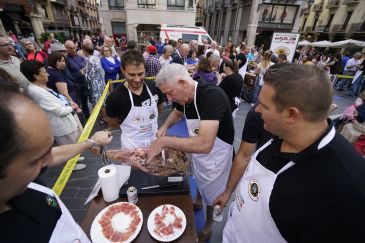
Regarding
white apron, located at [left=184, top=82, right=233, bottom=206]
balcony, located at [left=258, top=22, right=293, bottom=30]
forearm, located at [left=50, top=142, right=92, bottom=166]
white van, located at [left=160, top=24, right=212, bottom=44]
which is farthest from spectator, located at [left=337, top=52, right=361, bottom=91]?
balcony, located at [left=258, top=22, right=293, bottom=30]

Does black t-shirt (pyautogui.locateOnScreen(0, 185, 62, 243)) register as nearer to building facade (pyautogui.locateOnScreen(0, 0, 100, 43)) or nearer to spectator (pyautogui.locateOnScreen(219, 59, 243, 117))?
spectator (pyautogui.locateOnScreen(219, 59, 243, 117))

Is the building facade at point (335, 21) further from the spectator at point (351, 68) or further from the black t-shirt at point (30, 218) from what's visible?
the black t-shirt at point (30, 218)

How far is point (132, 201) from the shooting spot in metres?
1.41

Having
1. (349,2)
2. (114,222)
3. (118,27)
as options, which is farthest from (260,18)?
(114,222)

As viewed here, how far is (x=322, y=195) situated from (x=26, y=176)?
1219 mm

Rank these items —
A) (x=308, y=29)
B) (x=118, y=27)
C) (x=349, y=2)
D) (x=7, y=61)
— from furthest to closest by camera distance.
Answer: (x=308, y=29) → (x=118, y=27) → (x=349, y=2) → (x=7, y=61)

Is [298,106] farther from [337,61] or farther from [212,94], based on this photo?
[337,61]

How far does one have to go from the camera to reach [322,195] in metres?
0.85

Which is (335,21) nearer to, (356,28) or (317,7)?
(356,28)

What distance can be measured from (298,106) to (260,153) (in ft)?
1.48

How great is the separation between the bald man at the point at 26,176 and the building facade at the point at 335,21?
98.0 feet

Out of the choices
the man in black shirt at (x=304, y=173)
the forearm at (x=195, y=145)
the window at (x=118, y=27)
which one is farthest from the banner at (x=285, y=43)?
the window at (x=118, y=27)

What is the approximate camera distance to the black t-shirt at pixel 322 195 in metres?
0.78

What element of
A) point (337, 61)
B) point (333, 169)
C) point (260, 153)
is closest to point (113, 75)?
point (260, 153)
